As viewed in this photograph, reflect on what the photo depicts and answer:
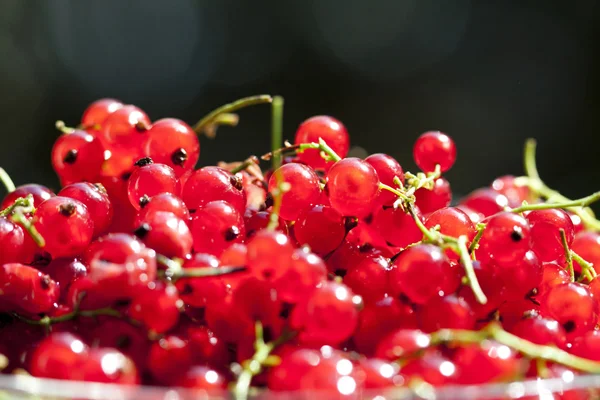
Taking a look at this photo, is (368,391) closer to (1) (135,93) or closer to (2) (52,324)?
(2) (52,324)

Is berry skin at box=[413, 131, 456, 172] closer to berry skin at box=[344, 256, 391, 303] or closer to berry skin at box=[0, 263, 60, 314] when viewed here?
berry skin at box=[344, 256, 391, 303]

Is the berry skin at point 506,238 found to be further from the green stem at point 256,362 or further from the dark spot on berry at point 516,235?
the green stem at point 256,362

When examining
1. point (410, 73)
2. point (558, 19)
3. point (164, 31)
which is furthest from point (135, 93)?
point (558, 19)

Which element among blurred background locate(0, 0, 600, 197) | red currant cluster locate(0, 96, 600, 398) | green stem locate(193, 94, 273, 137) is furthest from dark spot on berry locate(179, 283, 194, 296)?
blurred background locate(0, 0, 600, 197)

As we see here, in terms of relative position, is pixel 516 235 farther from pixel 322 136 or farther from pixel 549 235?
pixel 322 136

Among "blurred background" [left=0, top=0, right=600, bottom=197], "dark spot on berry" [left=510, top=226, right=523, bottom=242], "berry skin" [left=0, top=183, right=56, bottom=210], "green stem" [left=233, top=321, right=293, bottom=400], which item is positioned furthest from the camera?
"blurred background" [left=0, top=0, right=600, bottom=197]

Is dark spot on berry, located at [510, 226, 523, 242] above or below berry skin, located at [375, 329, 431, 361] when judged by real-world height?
above
